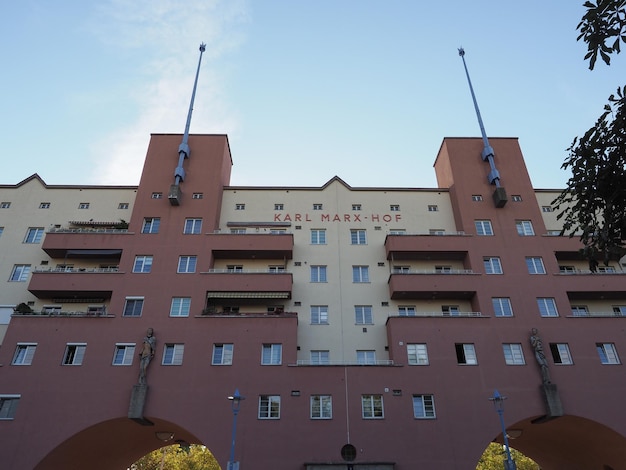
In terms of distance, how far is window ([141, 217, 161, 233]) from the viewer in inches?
1597

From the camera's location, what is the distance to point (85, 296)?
3853cm

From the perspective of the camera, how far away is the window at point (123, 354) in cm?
3416

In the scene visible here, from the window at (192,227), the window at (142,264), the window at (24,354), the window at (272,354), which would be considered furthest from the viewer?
the window at (192,227)

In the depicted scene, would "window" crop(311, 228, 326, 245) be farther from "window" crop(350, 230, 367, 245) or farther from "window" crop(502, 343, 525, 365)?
"window" crop(502, 343, 525, 365)

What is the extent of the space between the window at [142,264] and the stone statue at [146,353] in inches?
225

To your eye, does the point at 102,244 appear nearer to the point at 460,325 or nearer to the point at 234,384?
the point at 234,384

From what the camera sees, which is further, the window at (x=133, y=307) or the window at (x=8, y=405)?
the window at (x=133, y=307)

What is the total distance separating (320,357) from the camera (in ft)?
120

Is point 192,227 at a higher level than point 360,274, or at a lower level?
higher

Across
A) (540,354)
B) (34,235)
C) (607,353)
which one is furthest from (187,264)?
(607,353)

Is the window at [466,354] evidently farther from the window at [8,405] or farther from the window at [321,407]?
the window at [8,405]

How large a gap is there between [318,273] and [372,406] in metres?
12.2

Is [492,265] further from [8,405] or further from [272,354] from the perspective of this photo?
[8,405]

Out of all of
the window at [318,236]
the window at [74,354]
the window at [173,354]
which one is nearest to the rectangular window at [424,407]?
the window at [318,236]
